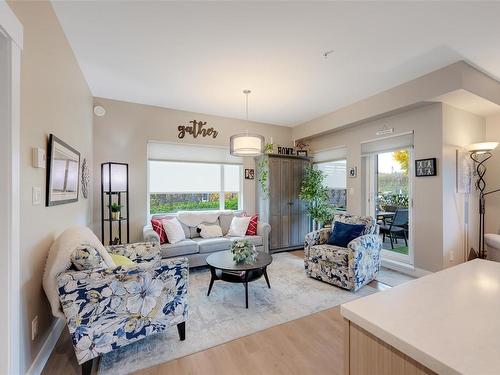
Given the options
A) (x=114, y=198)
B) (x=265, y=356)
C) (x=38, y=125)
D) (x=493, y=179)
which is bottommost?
(x=265, y=356)

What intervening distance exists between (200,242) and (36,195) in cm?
238

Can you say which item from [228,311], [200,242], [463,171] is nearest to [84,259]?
[228,311]

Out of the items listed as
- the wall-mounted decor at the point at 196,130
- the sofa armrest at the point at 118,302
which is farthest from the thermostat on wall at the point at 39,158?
the wall-mounted decor at the point at 196,130

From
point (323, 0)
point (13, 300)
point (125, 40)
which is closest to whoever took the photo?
point (13, 300)

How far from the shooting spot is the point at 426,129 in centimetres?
346

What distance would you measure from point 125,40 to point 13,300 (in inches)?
95.0

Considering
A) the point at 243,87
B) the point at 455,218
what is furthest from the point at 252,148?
the point at 455,218

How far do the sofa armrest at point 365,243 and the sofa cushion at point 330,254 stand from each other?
0.34 feet

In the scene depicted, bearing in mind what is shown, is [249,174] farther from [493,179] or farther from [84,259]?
[493,179]

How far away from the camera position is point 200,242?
3.86 meters

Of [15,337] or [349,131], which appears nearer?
[15,337]

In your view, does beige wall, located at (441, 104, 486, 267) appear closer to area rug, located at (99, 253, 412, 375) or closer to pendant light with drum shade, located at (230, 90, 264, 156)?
area rug, located at (99, 253, 412, 375)

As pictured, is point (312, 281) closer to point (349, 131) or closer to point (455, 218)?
point (455, 218)

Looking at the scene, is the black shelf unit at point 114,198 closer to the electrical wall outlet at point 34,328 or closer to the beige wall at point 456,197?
the electrical wall outlet at point 34,328
